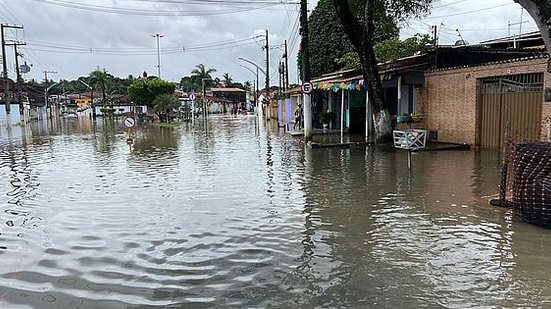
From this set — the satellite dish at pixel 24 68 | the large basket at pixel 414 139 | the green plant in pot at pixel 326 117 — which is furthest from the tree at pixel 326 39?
the satellite dish at pixel 24 68

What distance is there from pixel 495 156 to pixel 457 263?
1079 cm

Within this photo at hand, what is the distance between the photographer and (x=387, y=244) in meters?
6.64

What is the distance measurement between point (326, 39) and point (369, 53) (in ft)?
70.4

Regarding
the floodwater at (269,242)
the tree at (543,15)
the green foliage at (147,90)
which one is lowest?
the floodwater at (269,242)

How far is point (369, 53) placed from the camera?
1975cm

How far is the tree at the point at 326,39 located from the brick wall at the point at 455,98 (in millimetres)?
18750

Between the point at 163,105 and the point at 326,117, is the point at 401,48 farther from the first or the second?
the point at 163,105

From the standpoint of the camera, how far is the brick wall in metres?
17.0

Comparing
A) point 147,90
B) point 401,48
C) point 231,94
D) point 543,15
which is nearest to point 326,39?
point 401,48

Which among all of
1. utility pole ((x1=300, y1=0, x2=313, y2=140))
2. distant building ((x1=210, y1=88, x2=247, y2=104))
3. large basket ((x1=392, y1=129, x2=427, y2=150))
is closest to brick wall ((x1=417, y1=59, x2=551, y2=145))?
large basket ((x1=392, y1=129, x2=427, y2=150))

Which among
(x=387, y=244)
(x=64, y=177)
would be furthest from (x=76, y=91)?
(x=387, y=244)

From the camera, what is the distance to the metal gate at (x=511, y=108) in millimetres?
15578

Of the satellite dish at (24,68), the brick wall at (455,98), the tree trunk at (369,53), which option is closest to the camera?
the brick wall at (455,98)

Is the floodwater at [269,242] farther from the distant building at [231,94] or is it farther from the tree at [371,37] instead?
the distant building at [231,94]
